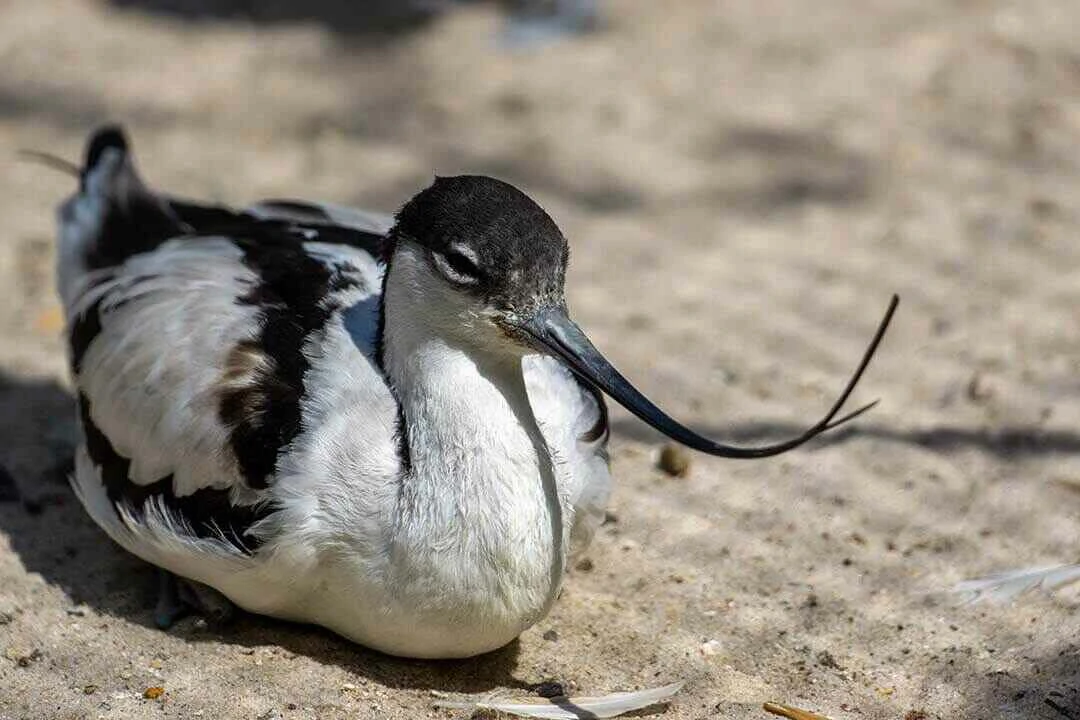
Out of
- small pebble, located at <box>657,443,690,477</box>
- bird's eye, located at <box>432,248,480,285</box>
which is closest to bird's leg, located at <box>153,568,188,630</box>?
bird's eye, located at <box>432,248,480,285</box>

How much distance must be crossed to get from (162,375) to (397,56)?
3720 millimetres

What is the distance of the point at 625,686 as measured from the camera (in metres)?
3.83

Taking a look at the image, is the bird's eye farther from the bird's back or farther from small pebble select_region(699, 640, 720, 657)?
small pebble select_region(699, 640, 720, 657)

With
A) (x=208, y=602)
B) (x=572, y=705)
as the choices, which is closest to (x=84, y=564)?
(x=208, y=602)

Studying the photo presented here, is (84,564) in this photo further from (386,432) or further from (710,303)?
(710,303)

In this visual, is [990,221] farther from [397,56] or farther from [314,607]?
[314,607]

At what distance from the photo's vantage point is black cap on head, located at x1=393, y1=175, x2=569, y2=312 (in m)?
3.56

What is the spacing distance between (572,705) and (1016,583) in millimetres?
1318

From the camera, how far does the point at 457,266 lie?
11.9ft

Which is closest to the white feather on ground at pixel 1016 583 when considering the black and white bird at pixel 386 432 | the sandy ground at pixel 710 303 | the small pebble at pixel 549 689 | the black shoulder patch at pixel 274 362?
the sandy ground at pixel 710 303

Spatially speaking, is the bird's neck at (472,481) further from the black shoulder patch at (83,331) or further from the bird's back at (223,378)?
the black shoulder patch at (83,331)

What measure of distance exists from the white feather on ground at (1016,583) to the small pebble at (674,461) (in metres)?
0.96

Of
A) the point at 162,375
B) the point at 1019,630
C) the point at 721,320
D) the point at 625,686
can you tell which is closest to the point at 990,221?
the point at 721,320

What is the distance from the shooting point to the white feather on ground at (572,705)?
12.1 feet
